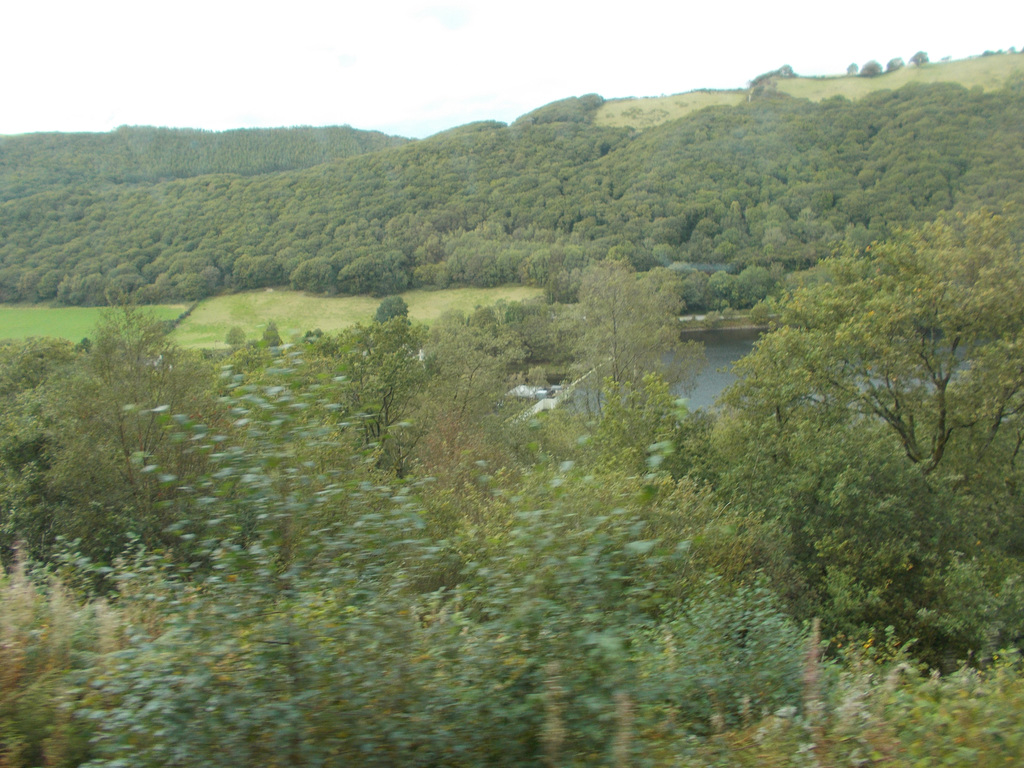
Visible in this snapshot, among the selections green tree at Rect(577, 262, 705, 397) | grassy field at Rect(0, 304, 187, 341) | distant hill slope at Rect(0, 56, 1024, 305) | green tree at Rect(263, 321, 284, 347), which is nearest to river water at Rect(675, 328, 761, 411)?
green tree at Rect(577, 262, 705, 397)

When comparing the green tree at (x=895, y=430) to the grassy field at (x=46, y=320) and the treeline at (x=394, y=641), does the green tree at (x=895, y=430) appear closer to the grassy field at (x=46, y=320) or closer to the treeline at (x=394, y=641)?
the treeline at (x=394, y=641)

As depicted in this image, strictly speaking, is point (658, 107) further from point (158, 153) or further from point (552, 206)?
point (158, 153)

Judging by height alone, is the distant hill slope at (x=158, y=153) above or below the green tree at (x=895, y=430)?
above

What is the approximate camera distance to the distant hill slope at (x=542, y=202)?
1511 inches

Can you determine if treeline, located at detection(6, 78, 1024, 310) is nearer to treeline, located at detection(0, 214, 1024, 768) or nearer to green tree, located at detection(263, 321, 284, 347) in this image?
green tree, located at detection(263, 321, 284, 347)

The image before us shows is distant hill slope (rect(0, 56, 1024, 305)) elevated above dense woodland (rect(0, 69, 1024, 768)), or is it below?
above

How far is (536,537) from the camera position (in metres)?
2.71

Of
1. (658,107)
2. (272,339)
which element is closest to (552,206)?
(658,107)

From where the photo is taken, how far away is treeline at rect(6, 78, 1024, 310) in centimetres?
3838

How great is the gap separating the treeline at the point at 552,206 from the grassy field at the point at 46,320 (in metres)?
1.22

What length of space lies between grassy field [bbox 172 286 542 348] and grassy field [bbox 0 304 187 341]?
1613mm

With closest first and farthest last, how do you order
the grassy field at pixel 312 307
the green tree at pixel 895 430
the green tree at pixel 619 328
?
the green tree at pixel 895 430
the green tree at pixel 619 328
the grassy field at pixel 312 307

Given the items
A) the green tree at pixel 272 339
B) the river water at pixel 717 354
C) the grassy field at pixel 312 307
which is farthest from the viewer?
the river water at pixel 717 354

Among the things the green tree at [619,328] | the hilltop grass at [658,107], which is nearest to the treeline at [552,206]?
the hilltop grass at [658,107]
